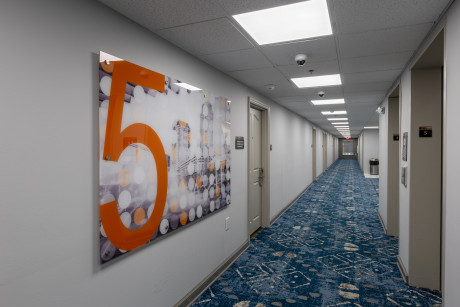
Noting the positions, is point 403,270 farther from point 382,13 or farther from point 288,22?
point 288,22

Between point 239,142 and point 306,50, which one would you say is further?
point 239,142

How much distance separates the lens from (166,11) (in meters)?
1.84

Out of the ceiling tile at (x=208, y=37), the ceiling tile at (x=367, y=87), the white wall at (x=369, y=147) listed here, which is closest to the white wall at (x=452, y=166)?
the ceiling tile at (x=208, y=37)

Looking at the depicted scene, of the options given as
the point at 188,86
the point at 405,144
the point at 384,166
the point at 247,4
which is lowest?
the point at 384,166

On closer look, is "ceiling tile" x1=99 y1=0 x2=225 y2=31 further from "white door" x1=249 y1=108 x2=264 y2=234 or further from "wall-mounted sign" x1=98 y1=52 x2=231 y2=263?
"white door" x1=249 y1=108 x2=264 y2=234

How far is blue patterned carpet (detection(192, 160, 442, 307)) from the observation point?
105 inches

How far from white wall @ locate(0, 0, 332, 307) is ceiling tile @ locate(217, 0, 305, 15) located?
0.73 m

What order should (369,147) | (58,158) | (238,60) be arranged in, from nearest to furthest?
(58,158) < (238,60) < (369,147)

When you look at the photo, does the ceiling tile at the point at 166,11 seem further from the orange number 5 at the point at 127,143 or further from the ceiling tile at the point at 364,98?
the ceiling tile at the point at 364,98

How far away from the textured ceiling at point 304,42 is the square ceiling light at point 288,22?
0.07m

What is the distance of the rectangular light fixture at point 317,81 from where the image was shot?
371 cm

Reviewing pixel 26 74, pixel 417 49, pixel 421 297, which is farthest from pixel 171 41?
pixel 421 297

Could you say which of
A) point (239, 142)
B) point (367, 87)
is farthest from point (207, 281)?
point (367, 87)

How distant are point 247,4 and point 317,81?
96.9 inches
